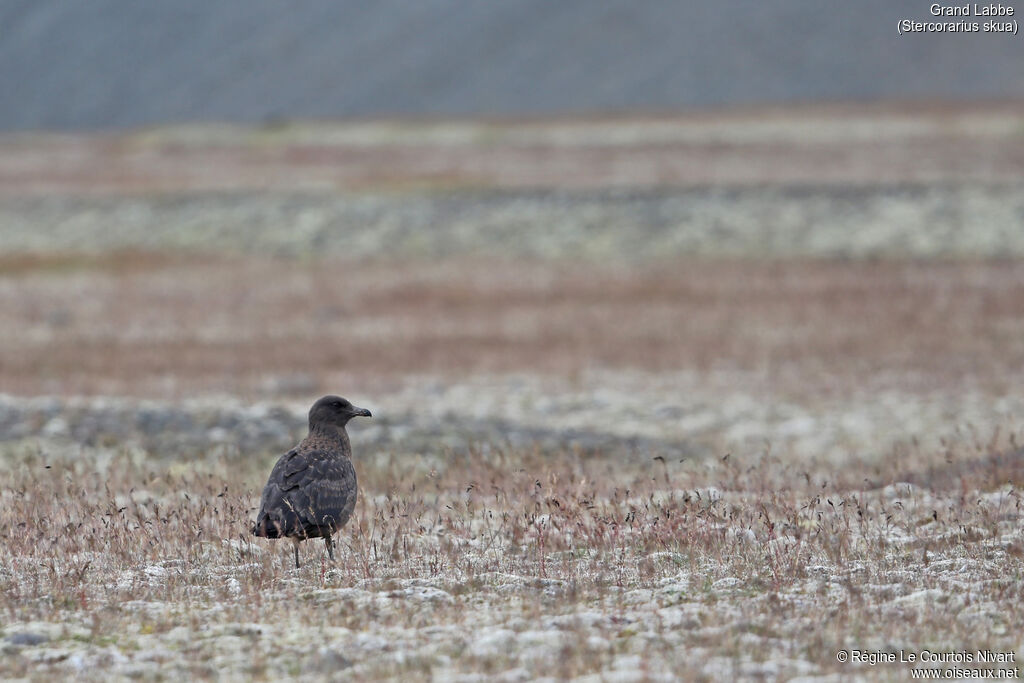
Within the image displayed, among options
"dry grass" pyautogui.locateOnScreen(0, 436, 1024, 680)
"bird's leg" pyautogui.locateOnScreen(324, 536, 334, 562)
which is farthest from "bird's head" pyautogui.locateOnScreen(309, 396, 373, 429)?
"bird's leg" pyautogui.locateOnScreen(324, 536, 334, 562)

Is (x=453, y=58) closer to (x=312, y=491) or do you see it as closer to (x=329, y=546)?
(x=329, y=546)

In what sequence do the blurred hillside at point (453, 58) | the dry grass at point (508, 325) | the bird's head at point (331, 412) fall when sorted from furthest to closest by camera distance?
the blurred hillside at point (453, 58) → the dry grass at point (508, 325) → the bird's head at point (331, 412)

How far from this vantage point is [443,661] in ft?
20.6

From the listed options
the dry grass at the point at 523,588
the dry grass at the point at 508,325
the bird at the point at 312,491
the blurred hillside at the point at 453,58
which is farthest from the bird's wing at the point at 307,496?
the blurred hillside at the point at 453,58

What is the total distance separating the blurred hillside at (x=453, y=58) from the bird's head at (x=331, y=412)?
5386 inches

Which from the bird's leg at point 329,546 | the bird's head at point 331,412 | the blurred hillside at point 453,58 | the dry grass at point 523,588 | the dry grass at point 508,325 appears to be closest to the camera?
the dry grass at point 523,588

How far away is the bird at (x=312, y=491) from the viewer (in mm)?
7941

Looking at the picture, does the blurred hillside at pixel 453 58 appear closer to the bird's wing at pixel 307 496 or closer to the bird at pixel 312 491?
the bird at pixel 312 491

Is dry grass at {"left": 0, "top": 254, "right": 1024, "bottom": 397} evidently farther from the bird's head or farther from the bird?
the bird

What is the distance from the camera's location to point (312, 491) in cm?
820

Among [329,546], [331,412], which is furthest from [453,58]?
[329,546]

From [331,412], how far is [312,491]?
123 centimetres

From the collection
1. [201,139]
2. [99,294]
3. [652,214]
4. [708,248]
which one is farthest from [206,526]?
[201,139]

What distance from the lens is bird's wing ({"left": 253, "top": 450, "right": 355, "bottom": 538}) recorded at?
26.0 ft
